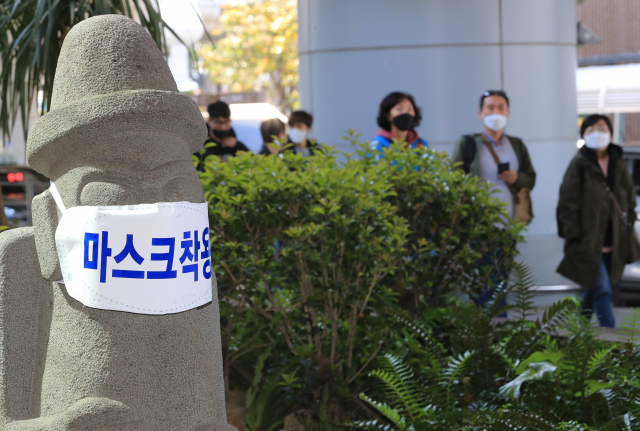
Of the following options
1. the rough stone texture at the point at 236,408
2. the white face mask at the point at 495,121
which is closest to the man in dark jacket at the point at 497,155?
the white face mask at the point at 495,121

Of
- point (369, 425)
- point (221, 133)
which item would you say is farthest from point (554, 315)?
point (221, 133)

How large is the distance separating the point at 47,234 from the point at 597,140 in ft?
16.7

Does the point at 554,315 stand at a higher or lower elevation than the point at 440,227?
lower

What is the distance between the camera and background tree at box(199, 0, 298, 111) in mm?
25516

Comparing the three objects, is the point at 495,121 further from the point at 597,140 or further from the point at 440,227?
the point at 440,227

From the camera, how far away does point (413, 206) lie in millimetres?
4426

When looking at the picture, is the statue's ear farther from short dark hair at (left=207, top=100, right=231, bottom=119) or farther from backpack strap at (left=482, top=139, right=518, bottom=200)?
backpack strap at (left=482, top=139, right=518, bottom=200)

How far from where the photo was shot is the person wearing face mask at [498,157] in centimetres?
583

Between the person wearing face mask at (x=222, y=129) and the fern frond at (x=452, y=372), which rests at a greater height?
the person wearing face mask at (x=222, y=129)

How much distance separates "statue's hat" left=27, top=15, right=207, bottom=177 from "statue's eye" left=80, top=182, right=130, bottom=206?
0.30 ft

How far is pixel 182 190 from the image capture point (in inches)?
84.7

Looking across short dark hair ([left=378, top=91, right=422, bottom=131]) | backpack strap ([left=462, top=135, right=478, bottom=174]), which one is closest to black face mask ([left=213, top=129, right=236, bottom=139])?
short dark hair ([left=378, top=91, right=422, bottom=131])

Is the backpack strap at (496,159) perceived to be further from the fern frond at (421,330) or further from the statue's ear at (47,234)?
the statue's ear at (47,234)

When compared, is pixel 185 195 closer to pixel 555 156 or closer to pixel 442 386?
pixel 442 386
